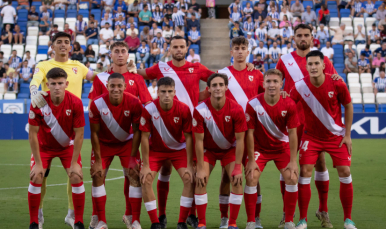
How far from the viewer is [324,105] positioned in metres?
6.01

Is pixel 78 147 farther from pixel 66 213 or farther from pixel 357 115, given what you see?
pixel 357 115

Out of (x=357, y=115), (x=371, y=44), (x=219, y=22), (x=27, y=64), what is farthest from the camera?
(x=219, y=22)

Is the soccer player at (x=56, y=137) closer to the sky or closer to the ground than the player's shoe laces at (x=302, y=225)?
closer to the sky

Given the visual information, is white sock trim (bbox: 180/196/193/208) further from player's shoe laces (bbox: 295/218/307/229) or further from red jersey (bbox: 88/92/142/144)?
player's shoe laces (bbox: 295/218/307/229)

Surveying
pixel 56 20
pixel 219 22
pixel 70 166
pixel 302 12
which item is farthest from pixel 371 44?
pixel 70 166

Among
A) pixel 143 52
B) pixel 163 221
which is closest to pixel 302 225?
pixel 163 221

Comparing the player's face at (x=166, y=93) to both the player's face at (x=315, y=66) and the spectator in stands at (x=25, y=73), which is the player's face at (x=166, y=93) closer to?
the player's face at (x=315, y=66)

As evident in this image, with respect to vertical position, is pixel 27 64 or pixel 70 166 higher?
pixel 27 64

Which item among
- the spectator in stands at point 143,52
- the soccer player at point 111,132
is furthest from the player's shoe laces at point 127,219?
the spectator in stands at point 143,52

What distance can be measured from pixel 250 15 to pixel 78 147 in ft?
51.7

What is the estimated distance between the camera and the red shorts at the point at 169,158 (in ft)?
19.3

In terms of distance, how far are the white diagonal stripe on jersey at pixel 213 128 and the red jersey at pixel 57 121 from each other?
140 cm

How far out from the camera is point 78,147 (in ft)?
18.7

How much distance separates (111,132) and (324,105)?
2.57m
